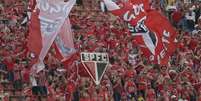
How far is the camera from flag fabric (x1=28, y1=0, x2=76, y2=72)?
28.6 metres

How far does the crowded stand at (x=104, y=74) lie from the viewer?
30.0 m

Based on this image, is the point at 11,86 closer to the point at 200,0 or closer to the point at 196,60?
the point at 196,60

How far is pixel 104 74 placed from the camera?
30906 mm

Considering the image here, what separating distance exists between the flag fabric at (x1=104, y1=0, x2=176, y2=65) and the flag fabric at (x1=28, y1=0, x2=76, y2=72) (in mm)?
2910

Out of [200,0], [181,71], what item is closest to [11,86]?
[181,71]

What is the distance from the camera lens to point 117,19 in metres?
37.0

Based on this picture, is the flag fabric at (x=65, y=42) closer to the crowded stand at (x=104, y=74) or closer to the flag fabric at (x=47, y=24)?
the crowded stand at (x=104, y=74)

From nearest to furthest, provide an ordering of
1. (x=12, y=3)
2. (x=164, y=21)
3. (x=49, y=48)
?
(x=49, y=48), (x=164, y=21), (x=12, y=3)

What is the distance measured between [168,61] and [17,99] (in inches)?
233

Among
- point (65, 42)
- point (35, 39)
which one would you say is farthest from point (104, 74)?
point (35, 39)

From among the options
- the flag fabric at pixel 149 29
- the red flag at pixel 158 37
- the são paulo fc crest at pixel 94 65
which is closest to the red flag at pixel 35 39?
the são paulo fc crest at pixel 94 65

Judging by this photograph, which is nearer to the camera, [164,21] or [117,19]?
[164,21]

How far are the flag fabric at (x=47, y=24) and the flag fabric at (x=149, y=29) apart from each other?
291 cm

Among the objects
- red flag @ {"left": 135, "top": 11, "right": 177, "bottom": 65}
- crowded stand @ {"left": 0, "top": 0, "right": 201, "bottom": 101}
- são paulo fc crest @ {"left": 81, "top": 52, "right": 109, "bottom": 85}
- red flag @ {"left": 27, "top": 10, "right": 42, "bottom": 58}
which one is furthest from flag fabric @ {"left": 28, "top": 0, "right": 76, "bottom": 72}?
red flag @ {"left": 135, "top": 11, "right": 177, "bottom": 65}
